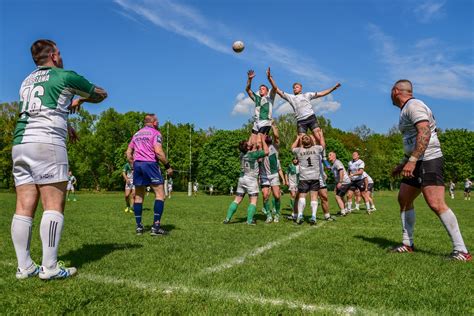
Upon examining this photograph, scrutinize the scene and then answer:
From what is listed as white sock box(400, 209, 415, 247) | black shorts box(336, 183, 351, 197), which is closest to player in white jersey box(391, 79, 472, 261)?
white sock box(400, 209, 415, 247)

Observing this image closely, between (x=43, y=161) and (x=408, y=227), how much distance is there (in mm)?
5055

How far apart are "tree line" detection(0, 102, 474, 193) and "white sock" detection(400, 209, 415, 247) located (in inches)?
2065

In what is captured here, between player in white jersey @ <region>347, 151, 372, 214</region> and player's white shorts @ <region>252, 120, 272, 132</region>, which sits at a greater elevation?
player's white shorts @ <region>252, 120, 272, 132</region>

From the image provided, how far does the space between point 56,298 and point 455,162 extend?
7642 centimetres

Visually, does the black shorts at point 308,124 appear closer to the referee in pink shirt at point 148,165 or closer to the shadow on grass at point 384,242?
the shadow on grass at point 384,242

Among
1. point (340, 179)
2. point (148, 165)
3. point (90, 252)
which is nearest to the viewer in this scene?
point (90, 252)

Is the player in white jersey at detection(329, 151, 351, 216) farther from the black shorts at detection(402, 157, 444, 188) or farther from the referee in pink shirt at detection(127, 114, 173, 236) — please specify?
the black shorts at detection(402, 157, 444, 188)

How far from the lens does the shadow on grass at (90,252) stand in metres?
4.73

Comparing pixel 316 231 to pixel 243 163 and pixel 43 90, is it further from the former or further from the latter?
pixel 43 90

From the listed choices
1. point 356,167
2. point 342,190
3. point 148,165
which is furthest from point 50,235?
Answer: point 356,167

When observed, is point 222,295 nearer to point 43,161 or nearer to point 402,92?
point 43,161

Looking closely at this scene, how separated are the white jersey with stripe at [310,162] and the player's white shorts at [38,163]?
6.43 m

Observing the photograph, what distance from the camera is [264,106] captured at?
394 inches

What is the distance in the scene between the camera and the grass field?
3.00 m
